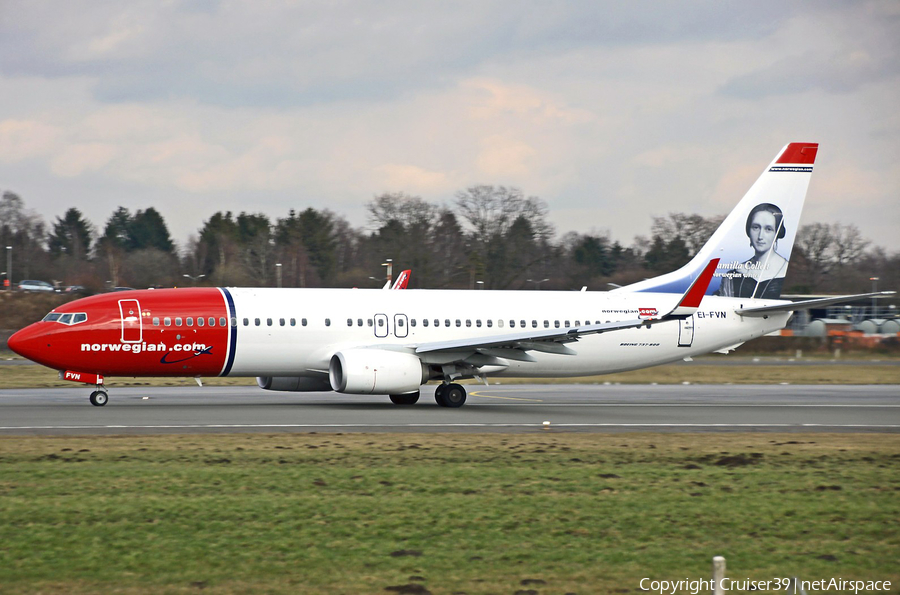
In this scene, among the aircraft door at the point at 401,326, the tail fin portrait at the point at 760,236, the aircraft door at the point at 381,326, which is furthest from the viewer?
the tail fin portrait at the point at 760,236

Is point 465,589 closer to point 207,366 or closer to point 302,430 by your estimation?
point 302,430

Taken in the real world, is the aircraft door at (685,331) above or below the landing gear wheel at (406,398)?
above

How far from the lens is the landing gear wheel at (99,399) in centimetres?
2508

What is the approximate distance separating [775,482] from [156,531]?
8.78 m

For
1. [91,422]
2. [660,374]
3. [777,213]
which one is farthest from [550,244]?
[91,422]

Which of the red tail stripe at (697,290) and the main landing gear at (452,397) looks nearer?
the red tail stripe at (697,290)

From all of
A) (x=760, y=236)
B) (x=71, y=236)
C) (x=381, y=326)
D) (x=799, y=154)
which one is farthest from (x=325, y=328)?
(x=71, y=236)

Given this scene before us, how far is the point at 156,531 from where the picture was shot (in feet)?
34.2

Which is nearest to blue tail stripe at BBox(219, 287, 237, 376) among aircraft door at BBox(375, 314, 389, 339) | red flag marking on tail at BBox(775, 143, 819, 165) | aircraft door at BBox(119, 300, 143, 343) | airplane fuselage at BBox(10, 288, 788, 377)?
airplane fuselage at BBox(10, 288, 788, 377)

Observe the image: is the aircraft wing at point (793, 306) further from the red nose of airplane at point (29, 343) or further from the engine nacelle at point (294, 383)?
the red nose of airplane at point (29, 343)

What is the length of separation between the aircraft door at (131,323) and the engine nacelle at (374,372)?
17.6 ft

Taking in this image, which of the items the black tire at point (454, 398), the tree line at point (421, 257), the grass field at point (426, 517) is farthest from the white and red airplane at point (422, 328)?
the tree line at point (421, 257)

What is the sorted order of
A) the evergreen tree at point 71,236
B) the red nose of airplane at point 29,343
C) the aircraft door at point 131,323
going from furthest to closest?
the evergreen tree at point 71,236, the aircraft door at point 131,323, the red nose of airplane at point 29,343

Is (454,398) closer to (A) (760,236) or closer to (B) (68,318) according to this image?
(B) (68,318)
